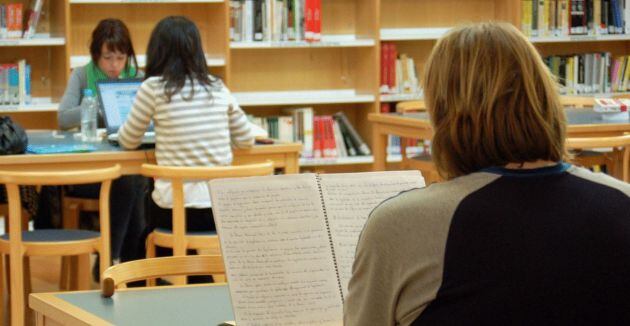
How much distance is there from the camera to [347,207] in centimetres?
172

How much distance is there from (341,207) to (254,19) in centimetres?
435

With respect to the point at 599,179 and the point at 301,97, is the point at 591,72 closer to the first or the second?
the point at 301,97

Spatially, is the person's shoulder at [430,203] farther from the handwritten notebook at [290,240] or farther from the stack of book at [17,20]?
the stack of book at [17,20]

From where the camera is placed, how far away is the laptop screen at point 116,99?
426cm

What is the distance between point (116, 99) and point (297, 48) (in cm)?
224

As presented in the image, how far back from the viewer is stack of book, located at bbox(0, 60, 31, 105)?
218 inches

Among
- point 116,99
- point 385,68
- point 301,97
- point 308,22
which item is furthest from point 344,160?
point 116,99

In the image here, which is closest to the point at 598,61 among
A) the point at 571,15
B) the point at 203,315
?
the point at 571,15

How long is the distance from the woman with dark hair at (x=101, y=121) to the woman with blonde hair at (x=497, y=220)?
2932 millimetres

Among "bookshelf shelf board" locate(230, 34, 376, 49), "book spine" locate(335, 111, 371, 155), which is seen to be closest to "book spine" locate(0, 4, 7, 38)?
"bookshelf shelf board" locate(230, 34, 376, 49)

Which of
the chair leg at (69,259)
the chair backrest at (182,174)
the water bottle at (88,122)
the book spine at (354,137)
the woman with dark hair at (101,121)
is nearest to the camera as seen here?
the chair backrest at (182,174)

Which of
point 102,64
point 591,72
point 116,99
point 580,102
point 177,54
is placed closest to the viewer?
point 177,54

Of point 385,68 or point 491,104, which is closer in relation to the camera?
point 491,104

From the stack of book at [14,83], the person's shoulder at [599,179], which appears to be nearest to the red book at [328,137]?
the stack of book at [14,83]
